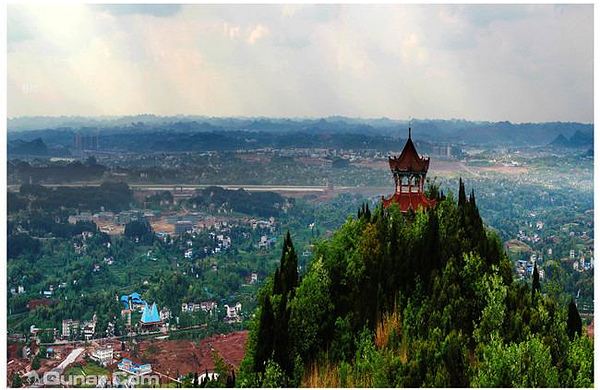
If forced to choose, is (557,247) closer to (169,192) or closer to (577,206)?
(577,206)

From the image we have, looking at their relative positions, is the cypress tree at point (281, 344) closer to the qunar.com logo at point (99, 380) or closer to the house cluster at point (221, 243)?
the qunar.com logo at point (99, 380)

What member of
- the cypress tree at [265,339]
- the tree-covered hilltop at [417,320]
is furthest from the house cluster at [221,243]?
the cypress tree at [265,339]

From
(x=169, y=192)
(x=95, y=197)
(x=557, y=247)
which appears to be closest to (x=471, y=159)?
(x=557, y=247)

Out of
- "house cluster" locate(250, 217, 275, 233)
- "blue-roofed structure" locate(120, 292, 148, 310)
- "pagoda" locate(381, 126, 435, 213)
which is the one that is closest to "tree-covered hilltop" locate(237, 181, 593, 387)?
"pagoda" locate(381, 126, 435, 213)

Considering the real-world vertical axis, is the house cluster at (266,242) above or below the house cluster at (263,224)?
below

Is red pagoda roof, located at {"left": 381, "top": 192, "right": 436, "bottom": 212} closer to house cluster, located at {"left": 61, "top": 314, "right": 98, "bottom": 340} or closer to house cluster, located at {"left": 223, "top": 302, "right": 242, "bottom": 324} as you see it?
house cluster, located at {"left": 223, "top": 302, "right": 242, "bottom": 324}

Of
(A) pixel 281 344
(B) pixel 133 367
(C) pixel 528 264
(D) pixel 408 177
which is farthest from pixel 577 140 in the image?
(A) pixel 281 344
